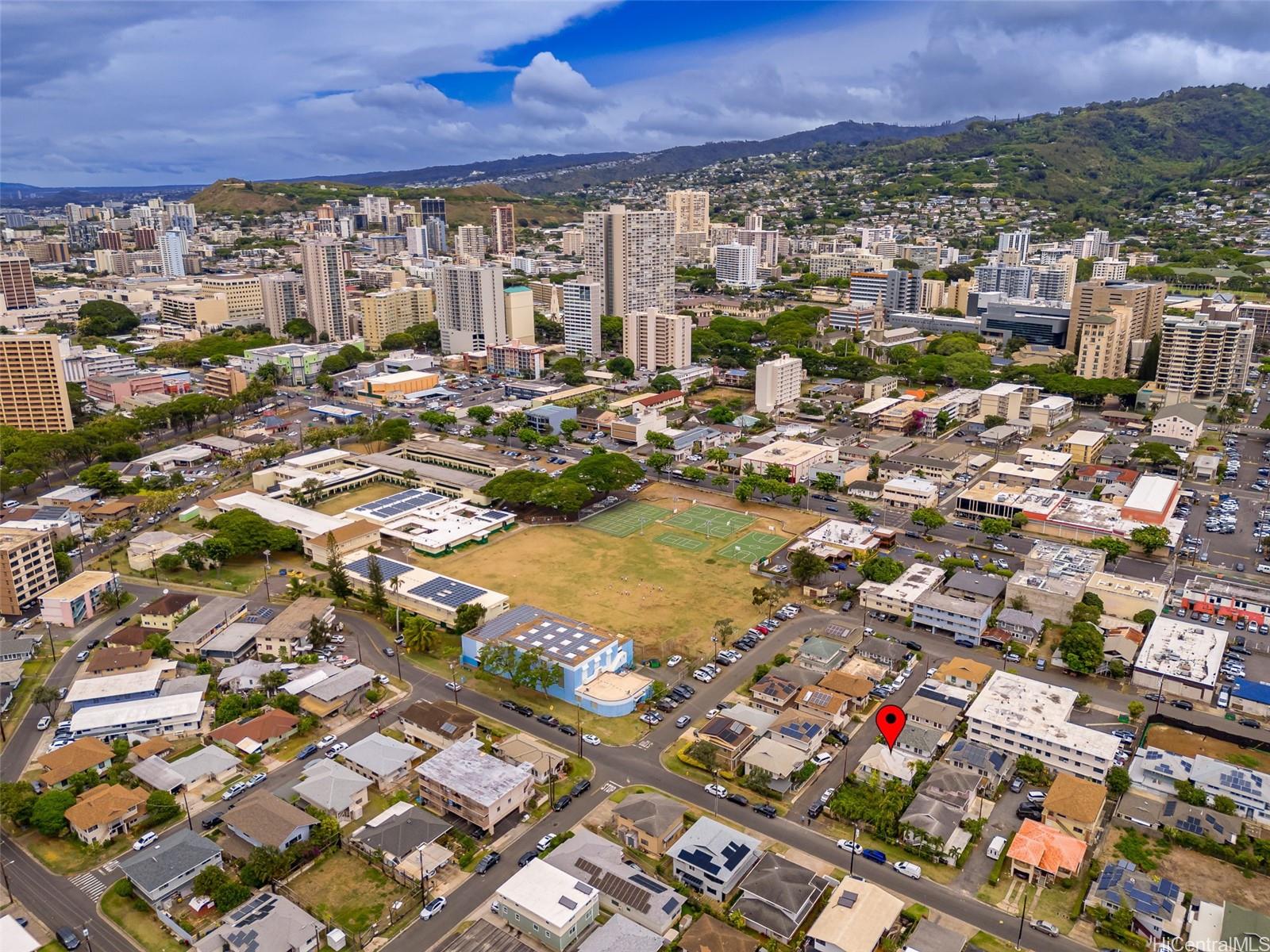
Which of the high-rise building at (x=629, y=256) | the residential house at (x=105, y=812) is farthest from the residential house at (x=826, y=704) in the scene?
the high-rise building at (x=629, y=256)

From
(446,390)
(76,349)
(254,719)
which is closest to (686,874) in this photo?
(254,719)

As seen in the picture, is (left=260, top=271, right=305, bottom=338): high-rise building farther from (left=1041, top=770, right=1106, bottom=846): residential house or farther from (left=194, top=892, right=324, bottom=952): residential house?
(left=1041, top=770, right=1106, bottom=846): residential house

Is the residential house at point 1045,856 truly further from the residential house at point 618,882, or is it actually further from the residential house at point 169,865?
the residential house at point 169,865

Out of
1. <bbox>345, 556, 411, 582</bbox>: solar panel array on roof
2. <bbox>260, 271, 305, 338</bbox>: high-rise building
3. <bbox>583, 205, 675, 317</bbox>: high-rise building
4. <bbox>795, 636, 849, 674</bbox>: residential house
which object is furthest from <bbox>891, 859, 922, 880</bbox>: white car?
<bbox>260, 271, 305, 338</bbox>: high-rise building

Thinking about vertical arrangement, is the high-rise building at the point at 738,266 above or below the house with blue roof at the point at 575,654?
above

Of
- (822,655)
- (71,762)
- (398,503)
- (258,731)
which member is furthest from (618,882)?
(398,503)

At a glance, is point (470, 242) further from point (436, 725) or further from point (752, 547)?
point (436, 725)
